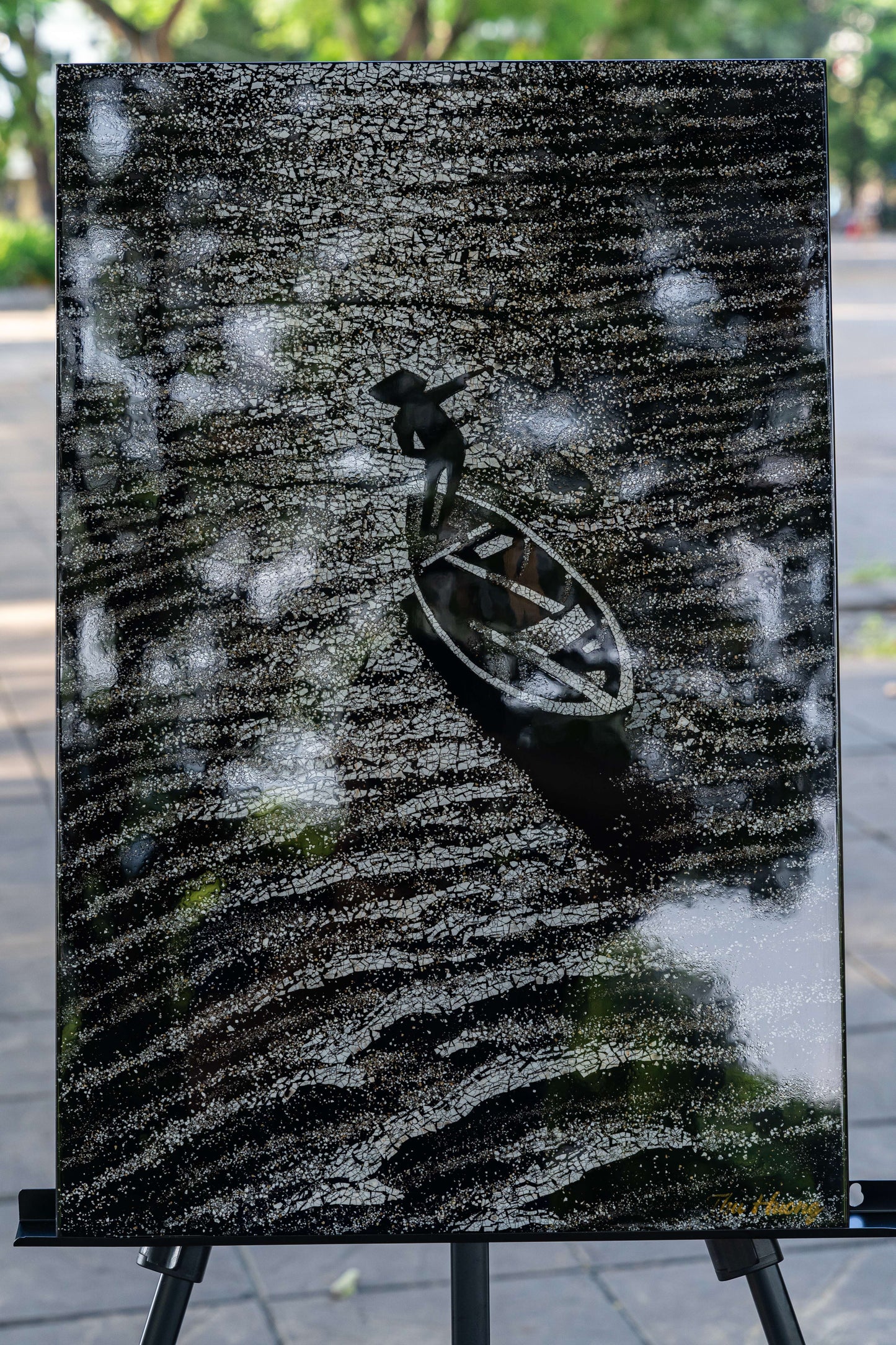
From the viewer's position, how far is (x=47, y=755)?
4.99 meters

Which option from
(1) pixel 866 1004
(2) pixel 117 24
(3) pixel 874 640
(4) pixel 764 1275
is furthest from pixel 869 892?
(2) pixel 117 24

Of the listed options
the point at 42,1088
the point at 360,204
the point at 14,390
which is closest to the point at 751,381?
the point at 360,204

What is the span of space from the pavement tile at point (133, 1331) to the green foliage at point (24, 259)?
19.3 m

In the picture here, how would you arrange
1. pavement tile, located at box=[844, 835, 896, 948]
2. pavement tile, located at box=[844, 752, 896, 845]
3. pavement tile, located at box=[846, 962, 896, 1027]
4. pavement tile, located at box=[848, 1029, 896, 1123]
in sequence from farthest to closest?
1. pavement tile, located at box=[844, 752, 896, 845]
2. pavement tile, located at box=[844, 835, 896, 948]
3. pavement tile, located at box=[846, 962, 896, 1027]
4. pavement tile, located at box=[848, 1029, 896, 1123]

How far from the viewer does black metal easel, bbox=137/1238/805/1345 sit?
1255 millimetres

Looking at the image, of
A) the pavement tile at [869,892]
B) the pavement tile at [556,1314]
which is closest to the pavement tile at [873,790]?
the pavement tile at [869,892]

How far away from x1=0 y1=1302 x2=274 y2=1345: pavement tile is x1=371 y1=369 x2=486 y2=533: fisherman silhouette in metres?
1.78

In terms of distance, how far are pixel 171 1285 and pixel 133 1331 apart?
128 cm

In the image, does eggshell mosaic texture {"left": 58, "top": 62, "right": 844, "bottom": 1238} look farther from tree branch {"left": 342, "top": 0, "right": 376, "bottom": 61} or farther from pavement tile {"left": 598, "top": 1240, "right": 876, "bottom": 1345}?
tree branch {"left": 342, "top": 0, "right": 376, "bottom": 61}

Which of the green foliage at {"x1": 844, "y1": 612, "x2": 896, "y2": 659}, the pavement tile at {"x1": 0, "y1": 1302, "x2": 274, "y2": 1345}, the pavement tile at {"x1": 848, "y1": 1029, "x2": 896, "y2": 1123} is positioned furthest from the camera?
the green foliage at {"x1": 844, "y1": 612, "x2": 896, "y2": 659}

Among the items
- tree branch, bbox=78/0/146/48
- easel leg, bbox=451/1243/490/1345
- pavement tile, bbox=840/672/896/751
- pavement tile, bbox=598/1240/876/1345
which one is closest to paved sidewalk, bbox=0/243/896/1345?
pavement tile, bbox=598/1240/876/1345

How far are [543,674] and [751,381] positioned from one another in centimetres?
28

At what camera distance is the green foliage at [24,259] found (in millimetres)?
20250

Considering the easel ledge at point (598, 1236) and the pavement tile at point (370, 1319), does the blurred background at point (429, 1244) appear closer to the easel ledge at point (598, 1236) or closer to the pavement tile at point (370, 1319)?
the pavement tile at point (370, 1319)
